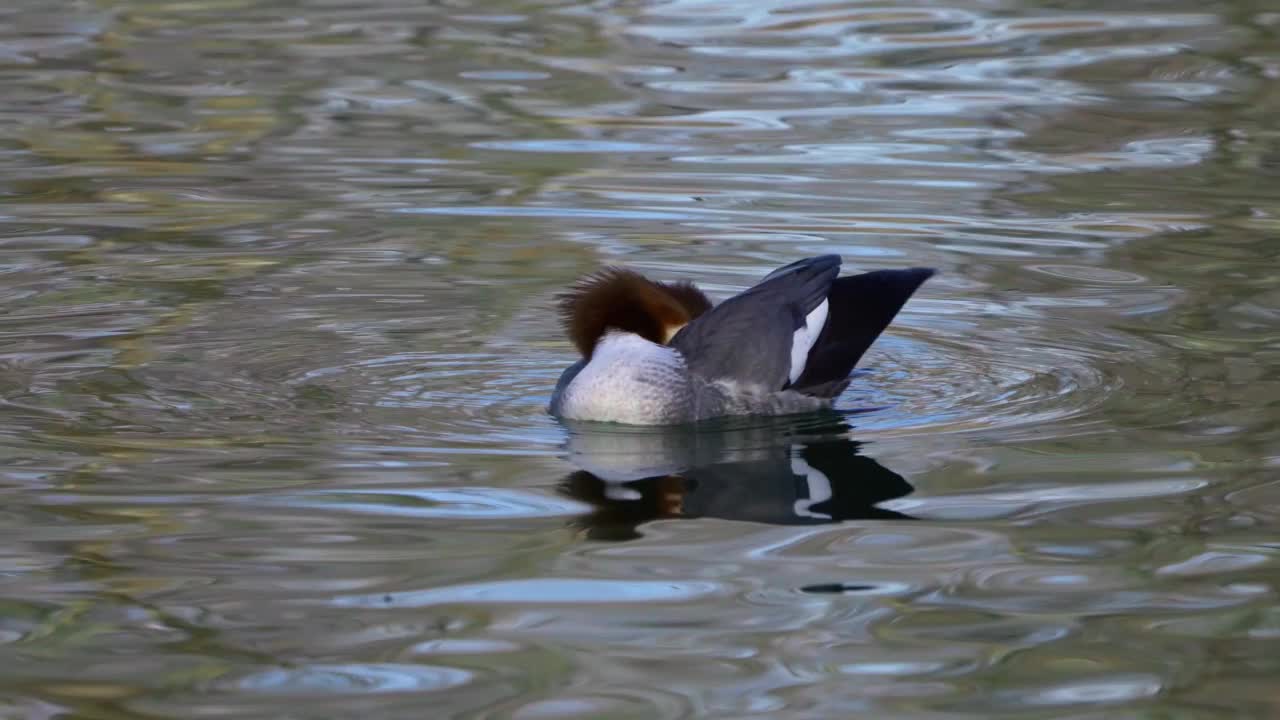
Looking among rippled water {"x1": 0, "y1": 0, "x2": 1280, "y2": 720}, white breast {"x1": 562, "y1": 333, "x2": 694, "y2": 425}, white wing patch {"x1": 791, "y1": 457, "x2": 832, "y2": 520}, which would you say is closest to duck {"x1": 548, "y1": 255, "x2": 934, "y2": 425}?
white breast {"x1": 562, "y1": 333, "x2": 694, "y2": 425}

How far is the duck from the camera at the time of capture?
6.91 meters

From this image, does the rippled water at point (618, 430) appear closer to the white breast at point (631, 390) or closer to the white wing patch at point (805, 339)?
the white breast at point (631, 390)

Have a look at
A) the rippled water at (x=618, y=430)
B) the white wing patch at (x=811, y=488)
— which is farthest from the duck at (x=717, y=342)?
the white wing patch at (x=811, y=488)

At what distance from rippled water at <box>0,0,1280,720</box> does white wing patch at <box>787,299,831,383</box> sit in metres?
0.20

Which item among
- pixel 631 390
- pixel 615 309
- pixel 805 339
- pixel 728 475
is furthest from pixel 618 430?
pixel 805 339

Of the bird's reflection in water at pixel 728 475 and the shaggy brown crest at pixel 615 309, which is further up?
the shaggy brown crest at pixel 615 309

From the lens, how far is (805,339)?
7293 millimetres

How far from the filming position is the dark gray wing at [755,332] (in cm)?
711

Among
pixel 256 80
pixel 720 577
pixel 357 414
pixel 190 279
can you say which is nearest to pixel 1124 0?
pixel 256 80

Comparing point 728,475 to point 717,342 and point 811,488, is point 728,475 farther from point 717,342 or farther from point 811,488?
point 717,342

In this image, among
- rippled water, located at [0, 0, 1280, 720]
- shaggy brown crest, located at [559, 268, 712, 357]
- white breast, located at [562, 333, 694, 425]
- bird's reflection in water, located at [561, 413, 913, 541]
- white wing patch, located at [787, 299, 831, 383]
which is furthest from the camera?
white wing patch, located at [787, 299, 831, 383]

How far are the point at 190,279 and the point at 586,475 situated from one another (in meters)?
3.62

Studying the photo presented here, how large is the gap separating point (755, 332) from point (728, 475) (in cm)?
90

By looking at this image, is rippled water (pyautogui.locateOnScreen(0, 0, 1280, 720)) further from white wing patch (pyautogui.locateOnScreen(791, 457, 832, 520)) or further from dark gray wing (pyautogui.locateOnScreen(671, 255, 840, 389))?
dark gray wing (pyautogui.locateOnScreen(671, 255, 840, 389))
